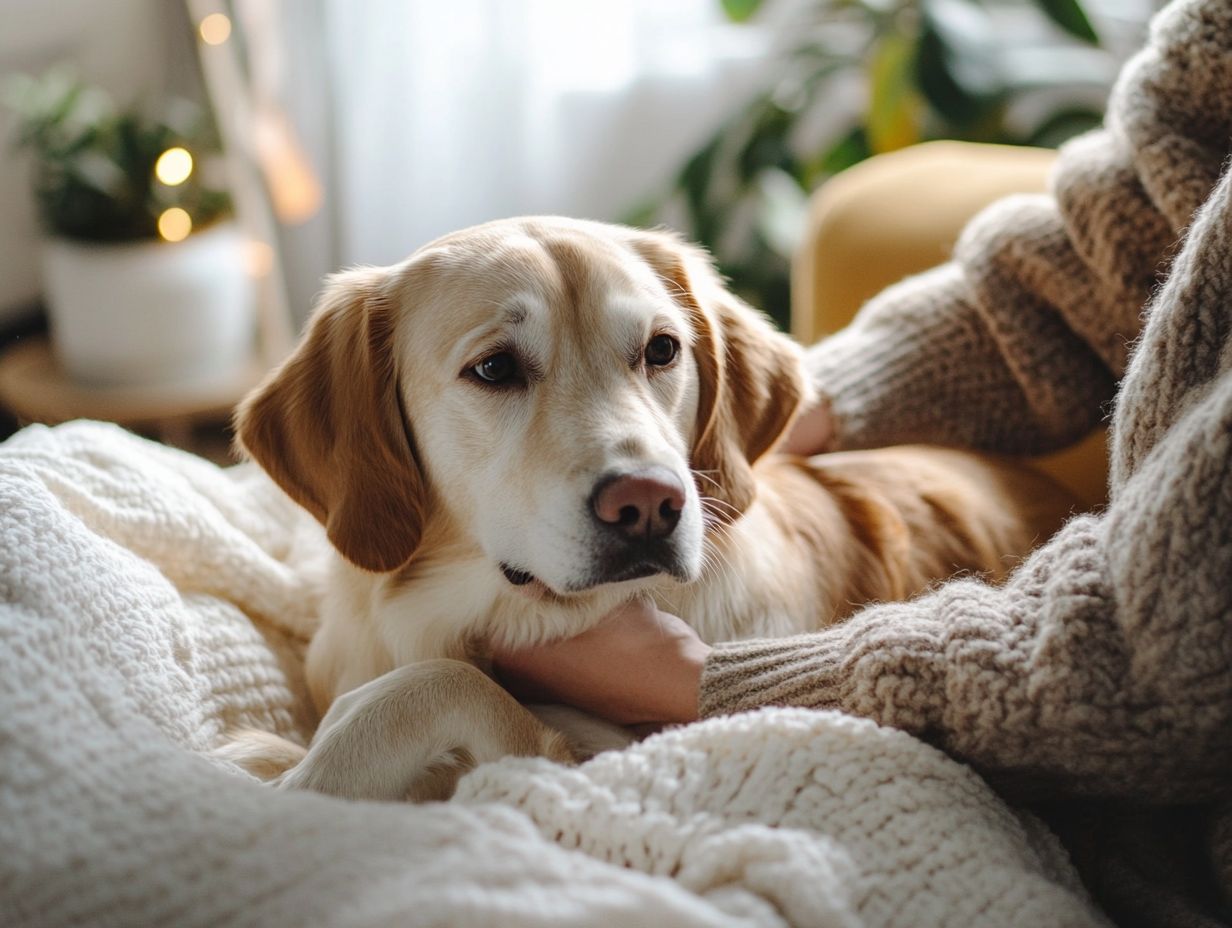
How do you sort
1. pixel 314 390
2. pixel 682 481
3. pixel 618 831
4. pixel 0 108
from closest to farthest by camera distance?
pixel 618 831
pixel 682 481
pixel 314 390
pixel 0 108

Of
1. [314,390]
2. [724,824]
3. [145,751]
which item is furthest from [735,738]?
[314,390]

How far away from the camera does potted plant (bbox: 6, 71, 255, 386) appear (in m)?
2.93

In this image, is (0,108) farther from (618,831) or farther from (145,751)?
(618,831)

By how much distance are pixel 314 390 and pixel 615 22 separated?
2.60m

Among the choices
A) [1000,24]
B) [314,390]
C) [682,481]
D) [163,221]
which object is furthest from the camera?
[1000,24]

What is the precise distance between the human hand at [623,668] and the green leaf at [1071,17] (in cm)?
205

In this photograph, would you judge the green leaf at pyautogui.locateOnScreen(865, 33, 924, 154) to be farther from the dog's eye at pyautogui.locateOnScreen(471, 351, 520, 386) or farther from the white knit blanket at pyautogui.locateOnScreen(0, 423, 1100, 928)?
the white knit blanket at pyautogui.locateOnScreen(0, 423, 1100, 928)

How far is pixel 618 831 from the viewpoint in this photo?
0.92 metres

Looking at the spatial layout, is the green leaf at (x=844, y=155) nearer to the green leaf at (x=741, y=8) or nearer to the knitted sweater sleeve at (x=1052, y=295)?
the green leaf at (x=741, y=8)

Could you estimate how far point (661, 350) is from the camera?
1349 millimetres

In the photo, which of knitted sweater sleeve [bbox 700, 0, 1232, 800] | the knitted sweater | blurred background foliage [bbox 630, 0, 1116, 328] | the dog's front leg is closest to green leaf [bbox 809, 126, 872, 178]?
blurred background foliage [bbox 630, 0, 1116, 328]

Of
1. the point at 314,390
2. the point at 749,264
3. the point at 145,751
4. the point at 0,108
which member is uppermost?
the point at 0,108

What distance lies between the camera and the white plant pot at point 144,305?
2922 millimetres

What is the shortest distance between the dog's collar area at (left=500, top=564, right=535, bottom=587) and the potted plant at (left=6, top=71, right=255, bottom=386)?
2052mm
